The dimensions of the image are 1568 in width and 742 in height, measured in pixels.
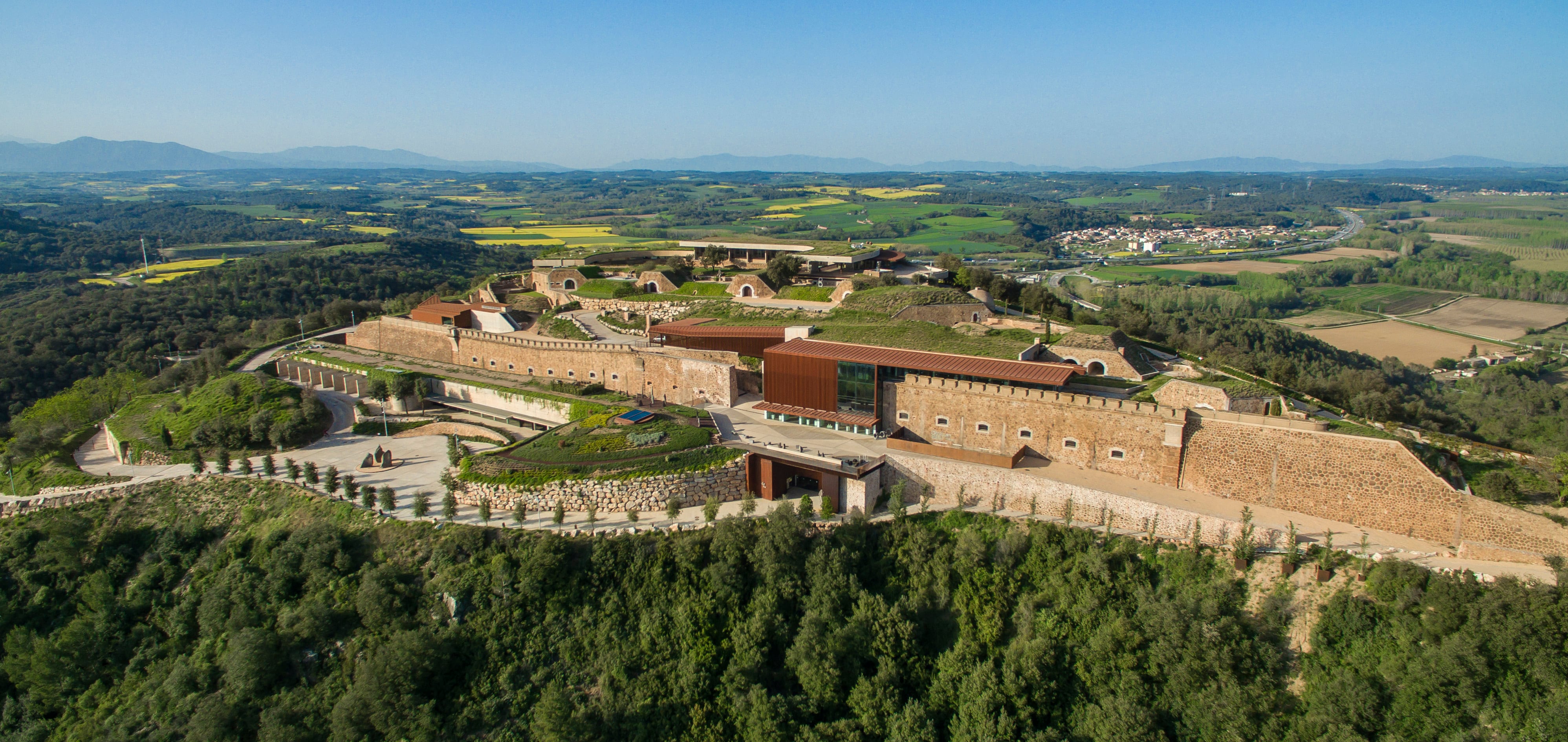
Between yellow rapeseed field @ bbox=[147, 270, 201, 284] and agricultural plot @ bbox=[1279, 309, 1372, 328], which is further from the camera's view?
yellow rapeseed field @ bbox=[147, 270, 201, 284]

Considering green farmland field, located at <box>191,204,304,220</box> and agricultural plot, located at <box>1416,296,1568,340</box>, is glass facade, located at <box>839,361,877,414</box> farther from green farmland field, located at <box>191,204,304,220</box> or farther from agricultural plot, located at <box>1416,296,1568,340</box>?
green farmland field, located at <box>191,204,304,220</box>

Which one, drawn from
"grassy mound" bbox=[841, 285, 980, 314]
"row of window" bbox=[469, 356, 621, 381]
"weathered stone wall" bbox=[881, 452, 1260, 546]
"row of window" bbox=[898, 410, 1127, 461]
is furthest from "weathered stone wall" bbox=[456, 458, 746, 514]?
"grassy mound" bbox=[841, 285, 980, 314]

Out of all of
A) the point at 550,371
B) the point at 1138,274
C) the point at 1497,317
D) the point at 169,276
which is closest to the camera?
the point at 550,371

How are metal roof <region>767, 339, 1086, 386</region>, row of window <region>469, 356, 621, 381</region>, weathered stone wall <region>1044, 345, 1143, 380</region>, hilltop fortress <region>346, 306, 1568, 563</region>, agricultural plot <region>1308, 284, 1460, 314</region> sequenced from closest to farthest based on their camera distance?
hilltop fortress <region>346, 306, 1568, 563</region> < metal roof <region>767, 339, 1086, 386</region> < weathered stone wall <region>1044, 345, 1143, 380</region> < row of window <region>469, 356, 621, 381</region> < agricultural plot <region>1308, 284, 1460, 314</region>

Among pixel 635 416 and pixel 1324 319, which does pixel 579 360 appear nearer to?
pixel 635 416

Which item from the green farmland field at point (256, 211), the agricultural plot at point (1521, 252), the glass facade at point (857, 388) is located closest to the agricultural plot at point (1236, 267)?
the agricultural plot at point (1521, 252)

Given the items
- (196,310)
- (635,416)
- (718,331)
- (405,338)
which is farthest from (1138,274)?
(196,310)
